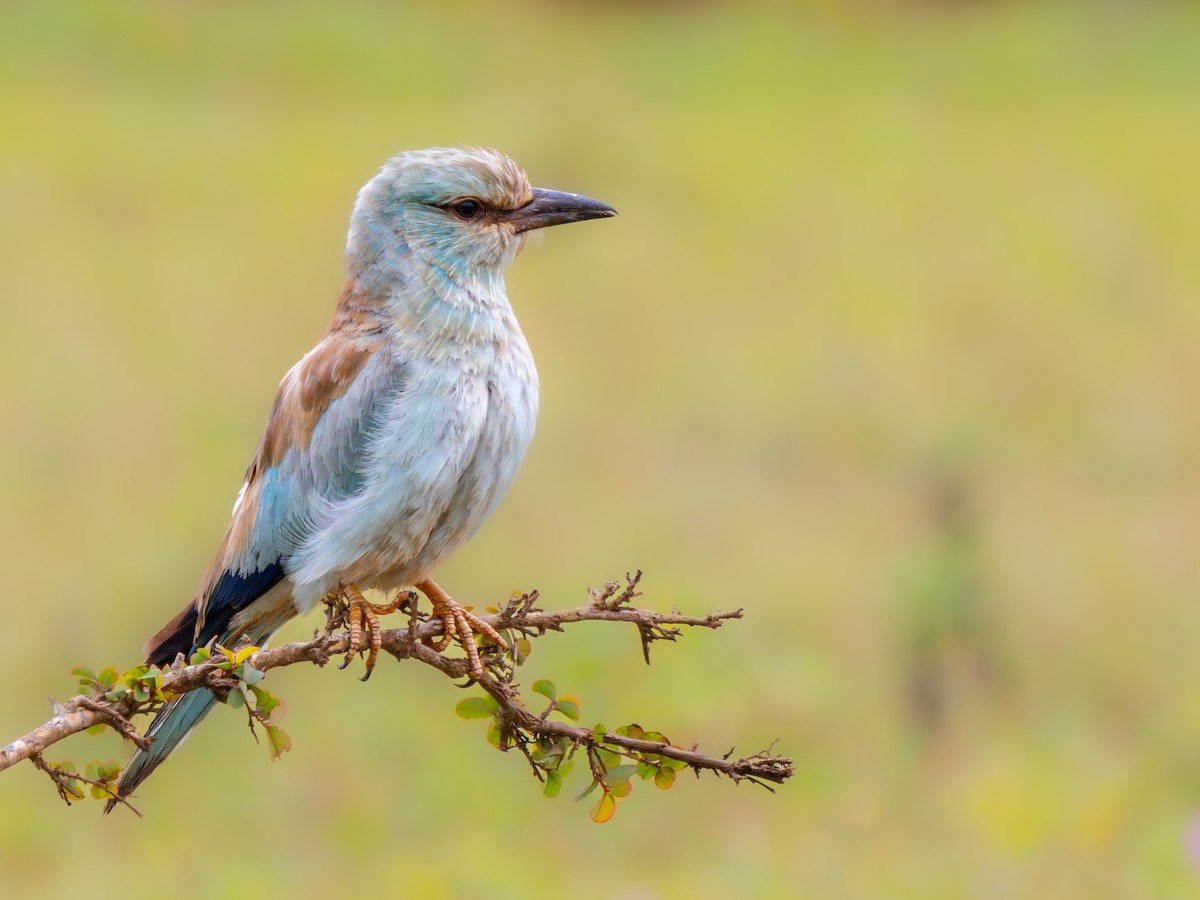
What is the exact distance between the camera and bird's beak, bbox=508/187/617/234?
13.4 feet

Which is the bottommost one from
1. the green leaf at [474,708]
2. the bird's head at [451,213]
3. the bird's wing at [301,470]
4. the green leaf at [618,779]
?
the green leaf at [618,779]

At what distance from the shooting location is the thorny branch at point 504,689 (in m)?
2.64

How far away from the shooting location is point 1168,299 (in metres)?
11.3

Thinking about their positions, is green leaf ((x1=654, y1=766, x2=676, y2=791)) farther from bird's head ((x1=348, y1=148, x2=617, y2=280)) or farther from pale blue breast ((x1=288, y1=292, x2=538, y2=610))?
bird's head ((x1=348, y1=148, x2=617, y2=280))

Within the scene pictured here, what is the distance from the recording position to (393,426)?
12.2 ft

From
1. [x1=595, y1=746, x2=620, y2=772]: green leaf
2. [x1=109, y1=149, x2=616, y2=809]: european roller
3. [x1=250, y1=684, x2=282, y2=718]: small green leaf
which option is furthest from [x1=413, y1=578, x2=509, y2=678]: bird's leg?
[x1=250, y1=684, x2=282, y2=718]: small green leaf

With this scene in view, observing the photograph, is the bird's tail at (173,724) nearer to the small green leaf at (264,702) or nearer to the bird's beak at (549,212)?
the small green leaf at (264,702)

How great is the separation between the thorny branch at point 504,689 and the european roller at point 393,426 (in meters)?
0.32

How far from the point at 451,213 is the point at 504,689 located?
1.40 m

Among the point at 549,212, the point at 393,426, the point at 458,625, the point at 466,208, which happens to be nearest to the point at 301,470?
the point at 393,426

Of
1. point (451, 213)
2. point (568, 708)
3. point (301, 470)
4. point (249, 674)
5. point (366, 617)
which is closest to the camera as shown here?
point (249, 674)

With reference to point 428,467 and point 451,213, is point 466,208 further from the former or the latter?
point 428,467

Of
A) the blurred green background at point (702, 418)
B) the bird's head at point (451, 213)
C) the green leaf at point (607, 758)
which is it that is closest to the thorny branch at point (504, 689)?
the green leaf at point (607, 758)

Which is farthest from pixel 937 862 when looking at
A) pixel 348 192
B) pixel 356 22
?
pixel 356 22
